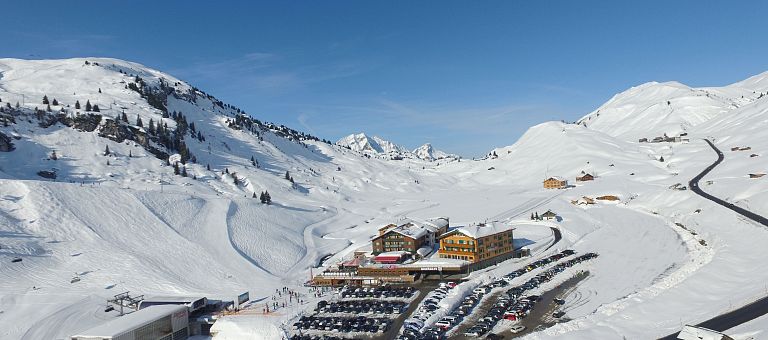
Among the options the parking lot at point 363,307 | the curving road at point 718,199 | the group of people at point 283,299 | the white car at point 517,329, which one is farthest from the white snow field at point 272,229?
the white car at point 517,329

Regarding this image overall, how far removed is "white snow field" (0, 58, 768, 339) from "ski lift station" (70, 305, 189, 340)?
13.2 ft

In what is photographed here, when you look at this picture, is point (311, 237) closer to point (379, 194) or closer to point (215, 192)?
point (215, 192)

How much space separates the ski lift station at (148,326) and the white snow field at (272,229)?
4016 millimetres

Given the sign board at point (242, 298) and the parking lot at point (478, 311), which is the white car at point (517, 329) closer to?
the parking lot at point (478, 311)

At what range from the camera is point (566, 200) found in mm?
116750

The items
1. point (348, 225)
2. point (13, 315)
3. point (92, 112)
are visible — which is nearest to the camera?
point (13, 315)

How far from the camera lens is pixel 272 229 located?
85.6 meters

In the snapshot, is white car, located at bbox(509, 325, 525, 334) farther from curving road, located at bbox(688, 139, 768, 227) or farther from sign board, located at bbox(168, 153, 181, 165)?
sign board, located at bbox(168, 153, 181, 165)

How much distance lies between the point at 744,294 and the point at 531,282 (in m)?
19.0

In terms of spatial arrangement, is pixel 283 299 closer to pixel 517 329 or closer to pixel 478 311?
pixel 478 311

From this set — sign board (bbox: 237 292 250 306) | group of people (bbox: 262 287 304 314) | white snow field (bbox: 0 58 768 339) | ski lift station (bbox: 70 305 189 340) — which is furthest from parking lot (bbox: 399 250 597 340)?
ski lift station (bbox: 70 305 189 340)

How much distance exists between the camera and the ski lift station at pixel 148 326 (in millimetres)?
38562

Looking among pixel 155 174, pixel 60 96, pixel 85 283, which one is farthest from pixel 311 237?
pixel 60 96

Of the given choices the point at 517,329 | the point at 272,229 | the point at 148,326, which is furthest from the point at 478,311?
the point at 272,229
